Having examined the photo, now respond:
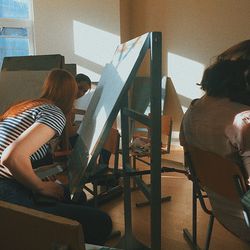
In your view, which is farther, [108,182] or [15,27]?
[15,27]

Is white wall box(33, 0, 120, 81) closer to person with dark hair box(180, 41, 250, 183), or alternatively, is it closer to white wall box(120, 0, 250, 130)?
white wall box(120, 0, 250, 130)

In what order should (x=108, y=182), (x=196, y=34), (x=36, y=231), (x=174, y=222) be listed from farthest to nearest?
(x=196, y=34), (x=108, y=182), (x=174, y=222), (x=36, y=231)

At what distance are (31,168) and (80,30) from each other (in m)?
3.58

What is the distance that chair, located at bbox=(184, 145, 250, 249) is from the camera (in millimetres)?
1229

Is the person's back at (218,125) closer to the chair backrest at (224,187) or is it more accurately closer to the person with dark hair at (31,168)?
the chair backrest at (224,187)

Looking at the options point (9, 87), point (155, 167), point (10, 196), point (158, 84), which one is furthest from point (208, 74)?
point (9, 87)

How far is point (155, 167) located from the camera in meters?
1.22

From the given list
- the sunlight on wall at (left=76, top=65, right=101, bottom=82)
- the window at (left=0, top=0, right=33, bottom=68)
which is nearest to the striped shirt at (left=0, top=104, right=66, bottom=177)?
the sunlight on wall at (left=76, top=65, right=101, bottom=82)

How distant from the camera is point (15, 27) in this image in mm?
4566

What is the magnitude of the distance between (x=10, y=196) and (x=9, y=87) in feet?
4.02

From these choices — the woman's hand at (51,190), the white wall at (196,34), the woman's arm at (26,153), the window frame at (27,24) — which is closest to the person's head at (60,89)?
the woman's arm at (26,153)

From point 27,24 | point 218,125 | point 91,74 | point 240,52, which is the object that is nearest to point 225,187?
point 218,125

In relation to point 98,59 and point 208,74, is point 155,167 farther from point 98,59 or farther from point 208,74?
point 98,59

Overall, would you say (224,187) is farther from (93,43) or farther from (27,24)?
(27,24)
